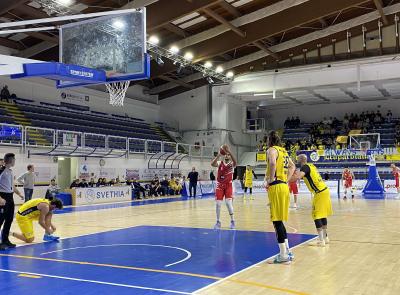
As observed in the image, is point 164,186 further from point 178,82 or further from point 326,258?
point 326,258

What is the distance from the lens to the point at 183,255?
7227 millimetres

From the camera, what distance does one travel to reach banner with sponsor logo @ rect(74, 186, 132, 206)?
20.4 meters

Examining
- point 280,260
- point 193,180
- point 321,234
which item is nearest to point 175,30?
point 193,180

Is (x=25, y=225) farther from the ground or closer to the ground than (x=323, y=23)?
closer to the ground

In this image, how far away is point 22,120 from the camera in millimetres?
22594

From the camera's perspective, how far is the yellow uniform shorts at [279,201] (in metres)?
6.55

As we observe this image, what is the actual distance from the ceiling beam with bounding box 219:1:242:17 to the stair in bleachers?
35.1ft

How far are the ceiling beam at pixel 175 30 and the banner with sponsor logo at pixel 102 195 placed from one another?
8.67 metres

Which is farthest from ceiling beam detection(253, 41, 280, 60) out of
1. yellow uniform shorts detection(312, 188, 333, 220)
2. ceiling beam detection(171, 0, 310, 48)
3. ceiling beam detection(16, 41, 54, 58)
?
yellow uniform shorts detection(312, 188, 333, 220)

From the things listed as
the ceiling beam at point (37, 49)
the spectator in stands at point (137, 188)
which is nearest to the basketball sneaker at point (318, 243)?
the spectator in stands at point (137, 188)

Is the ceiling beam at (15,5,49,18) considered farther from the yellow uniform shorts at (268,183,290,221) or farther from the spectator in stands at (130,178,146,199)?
the yellow uniform shorts at (268,183,290,221)

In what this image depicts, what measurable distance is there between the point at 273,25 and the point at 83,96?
1325 cm

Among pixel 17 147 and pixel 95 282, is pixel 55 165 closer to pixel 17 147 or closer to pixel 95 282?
pixel 17 147

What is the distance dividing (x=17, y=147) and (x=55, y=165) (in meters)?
2.29
